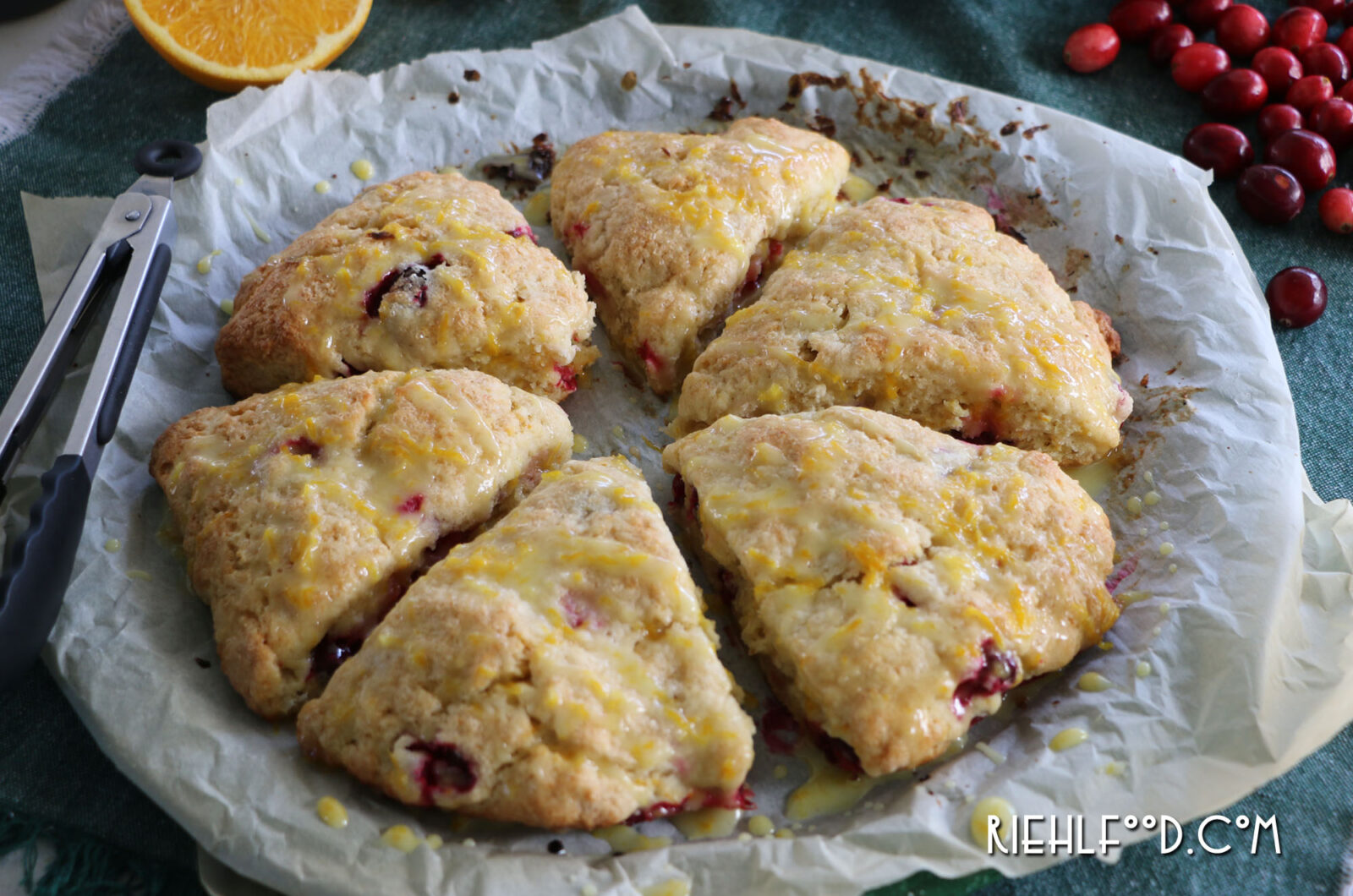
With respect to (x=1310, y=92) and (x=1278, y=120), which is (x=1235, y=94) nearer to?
(x=1278, y=120)

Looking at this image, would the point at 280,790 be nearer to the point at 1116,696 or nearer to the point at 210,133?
the point at 1116,696

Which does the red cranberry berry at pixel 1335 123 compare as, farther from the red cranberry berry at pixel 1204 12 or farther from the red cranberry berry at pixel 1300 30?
the red cranberry berry at pixel 1204 12

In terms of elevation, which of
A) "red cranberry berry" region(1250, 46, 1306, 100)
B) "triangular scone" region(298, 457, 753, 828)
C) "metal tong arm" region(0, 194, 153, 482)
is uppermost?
"red cranberry berry" region(1250, 46, 1306, 100)

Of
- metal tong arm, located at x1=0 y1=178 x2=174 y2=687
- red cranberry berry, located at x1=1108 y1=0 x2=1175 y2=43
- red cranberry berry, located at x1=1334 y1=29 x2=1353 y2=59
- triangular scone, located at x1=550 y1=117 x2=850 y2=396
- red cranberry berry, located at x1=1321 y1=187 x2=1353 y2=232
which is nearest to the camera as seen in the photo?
metal tong arm, located at x1=0 y1=178 x2=174 y2=687

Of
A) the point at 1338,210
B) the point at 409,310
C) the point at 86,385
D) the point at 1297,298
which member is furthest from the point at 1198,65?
the point at 86,385

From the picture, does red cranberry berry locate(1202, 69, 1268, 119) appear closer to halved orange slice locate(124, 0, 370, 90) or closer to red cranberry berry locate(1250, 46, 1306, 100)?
red cranberry berry locate(1250, 46, 1306, 100)

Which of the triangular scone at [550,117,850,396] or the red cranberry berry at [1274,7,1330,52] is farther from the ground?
the red cranberry berry at [1274,7,1330,52]

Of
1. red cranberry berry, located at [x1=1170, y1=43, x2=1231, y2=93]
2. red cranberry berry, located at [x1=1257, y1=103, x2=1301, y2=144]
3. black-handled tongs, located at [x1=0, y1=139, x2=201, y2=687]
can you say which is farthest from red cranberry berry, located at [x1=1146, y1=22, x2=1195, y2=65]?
black-handled tongs, located at [x1=0, y1=139, x2=201, y2=687]
